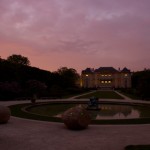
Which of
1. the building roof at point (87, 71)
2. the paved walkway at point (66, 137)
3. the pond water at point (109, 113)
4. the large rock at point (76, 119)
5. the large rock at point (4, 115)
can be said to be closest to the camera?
the paved walkway at point (66, 137)

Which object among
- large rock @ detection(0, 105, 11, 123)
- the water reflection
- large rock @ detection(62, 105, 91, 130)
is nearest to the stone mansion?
the water reflection

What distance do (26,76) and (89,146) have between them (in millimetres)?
33367

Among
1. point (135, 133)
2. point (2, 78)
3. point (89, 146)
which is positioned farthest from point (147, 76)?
point (89, 146)

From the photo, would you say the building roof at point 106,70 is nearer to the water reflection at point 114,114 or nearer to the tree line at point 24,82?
the tree line at point 24,82

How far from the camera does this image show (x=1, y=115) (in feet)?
39.6

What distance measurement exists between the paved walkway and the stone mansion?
9480 centimetres

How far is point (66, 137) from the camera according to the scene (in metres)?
9.48

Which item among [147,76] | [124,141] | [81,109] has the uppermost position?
[147,76]

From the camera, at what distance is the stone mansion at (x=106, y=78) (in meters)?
107

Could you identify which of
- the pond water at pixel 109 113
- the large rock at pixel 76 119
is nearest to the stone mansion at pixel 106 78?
the pond water at pixel 109 113

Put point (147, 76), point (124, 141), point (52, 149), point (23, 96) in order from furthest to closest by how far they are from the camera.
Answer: point (23, 96) < point (147, 76) < point (124, 141) < point (52, 149)

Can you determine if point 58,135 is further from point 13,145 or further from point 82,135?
point 13,145

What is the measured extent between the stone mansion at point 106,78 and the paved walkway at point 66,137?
9480 centimetres

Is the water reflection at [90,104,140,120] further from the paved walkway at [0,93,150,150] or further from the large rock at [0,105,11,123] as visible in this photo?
the large rock at [0,105,11,123]
